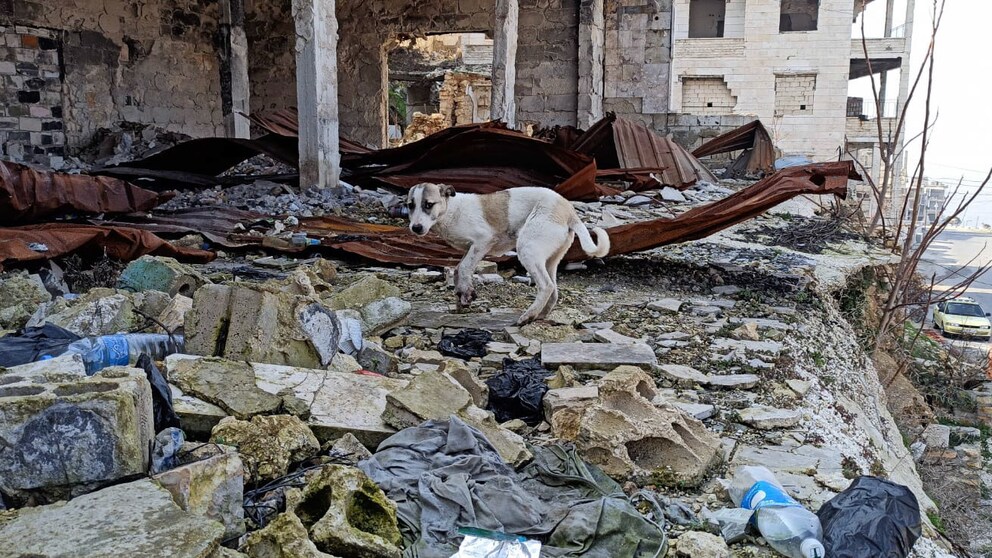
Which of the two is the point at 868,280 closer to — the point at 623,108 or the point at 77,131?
the point at 623,108

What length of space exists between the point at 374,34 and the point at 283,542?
14538 mm

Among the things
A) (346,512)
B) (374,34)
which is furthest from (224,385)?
(374,34)

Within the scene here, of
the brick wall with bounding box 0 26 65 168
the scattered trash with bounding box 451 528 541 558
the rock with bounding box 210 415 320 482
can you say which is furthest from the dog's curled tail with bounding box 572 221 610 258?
the brick wall with bounding box 0 26 65 168

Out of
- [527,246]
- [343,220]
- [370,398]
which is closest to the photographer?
[370,398]

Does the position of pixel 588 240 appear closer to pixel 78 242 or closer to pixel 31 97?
pixel 78 242

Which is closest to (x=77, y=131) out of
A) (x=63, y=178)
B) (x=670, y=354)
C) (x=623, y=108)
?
(x=63, y=178)

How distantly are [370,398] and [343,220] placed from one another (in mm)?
5137

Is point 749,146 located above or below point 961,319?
above

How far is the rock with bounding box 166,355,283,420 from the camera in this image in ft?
10.3

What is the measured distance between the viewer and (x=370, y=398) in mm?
3416

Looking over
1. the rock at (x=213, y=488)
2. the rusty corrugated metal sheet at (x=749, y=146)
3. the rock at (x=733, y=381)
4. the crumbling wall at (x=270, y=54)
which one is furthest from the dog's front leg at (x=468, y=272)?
the crumbling wall at (x=270, y=54)

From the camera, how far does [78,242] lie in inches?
240

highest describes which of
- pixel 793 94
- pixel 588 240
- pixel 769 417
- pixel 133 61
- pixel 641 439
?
pixel 793 94

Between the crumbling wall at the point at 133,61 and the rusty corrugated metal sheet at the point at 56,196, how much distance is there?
629 cm
